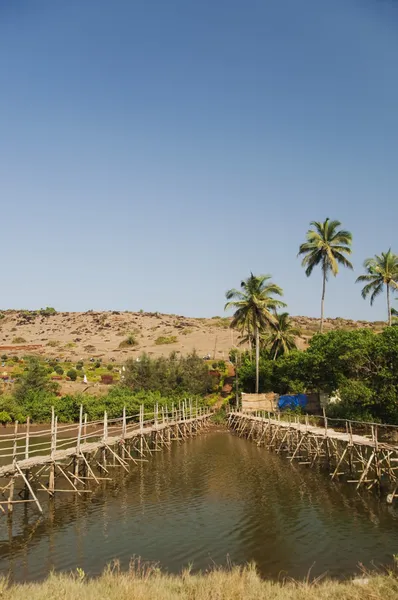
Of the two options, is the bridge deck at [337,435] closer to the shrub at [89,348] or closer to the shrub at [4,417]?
the shrub at [4,417]

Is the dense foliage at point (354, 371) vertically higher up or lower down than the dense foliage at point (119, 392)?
higher up

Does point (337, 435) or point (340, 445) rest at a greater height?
point (337, 435)

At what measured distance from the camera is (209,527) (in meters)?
15.9

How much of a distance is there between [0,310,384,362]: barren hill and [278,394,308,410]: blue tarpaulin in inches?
1416

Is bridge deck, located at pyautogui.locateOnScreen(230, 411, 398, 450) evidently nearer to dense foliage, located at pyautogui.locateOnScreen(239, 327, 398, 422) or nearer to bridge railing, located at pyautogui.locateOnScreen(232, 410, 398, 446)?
bridge railing, located at pyautogui.locateOnScreen(232, 410, 398, 446)

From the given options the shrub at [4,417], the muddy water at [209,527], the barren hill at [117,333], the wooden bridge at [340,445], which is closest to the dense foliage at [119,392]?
the shrub at [4,417]

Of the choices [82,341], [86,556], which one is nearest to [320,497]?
[86,556]

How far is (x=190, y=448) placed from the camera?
35.5 meters

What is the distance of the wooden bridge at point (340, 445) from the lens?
2003 cm

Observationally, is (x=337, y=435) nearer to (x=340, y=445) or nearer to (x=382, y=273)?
(x=340, y=445)

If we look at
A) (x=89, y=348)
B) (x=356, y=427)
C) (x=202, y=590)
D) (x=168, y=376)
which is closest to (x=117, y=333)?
(x=89, y=348)

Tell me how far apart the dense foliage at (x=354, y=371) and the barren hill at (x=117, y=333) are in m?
38.1

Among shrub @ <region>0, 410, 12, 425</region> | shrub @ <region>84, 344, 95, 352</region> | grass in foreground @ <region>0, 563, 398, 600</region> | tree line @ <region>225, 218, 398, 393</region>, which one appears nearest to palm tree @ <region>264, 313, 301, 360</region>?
tree line @ <region>225, 218, 398, 393</region>

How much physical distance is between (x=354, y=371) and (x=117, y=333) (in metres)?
80.4
